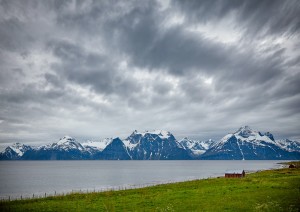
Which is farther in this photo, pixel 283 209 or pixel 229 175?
pixel 229 175

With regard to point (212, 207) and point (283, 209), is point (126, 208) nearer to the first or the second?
point (212, 207)

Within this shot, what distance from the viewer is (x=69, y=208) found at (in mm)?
37188

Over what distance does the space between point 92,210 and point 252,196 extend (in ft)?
75.4

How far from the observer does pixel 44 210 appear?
3644 centimetres

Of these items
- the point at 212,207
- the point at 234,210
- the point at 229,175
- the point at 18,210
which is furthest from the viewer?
the point at 229,175

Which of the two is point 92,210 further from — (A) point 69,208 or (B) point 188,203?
(B) point 188,203

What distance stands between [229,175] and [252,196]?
67.6 meters

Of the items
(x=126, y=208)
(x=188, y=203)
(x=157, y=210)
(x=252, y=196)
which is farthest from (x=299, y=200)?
(x=126, y=208)

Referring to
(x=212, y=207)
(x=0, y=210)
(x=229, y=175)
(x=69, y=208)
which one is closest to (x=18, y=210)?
(x=0, y=210)

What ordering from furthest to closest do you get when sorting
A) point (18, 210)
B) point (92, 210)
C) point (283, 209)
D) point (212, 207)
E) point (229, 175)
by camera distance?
point (229, 175) < point (18, 210) < point (92, 210) < point (212, 207) < point (283, 209)

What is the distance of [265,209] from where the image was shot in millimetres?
29156

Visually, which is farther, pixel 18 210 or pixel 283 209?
pixel 18 210

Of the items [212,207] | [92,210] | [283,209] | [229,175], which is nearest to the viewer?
[283,209]

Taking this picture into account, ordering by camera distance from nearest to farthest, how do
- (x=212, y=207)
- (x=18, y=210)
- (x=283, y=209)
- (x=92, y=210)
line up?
(x=283, y=209), (x=212, y=207), (x=92, y=210), (x=18, y=210)
